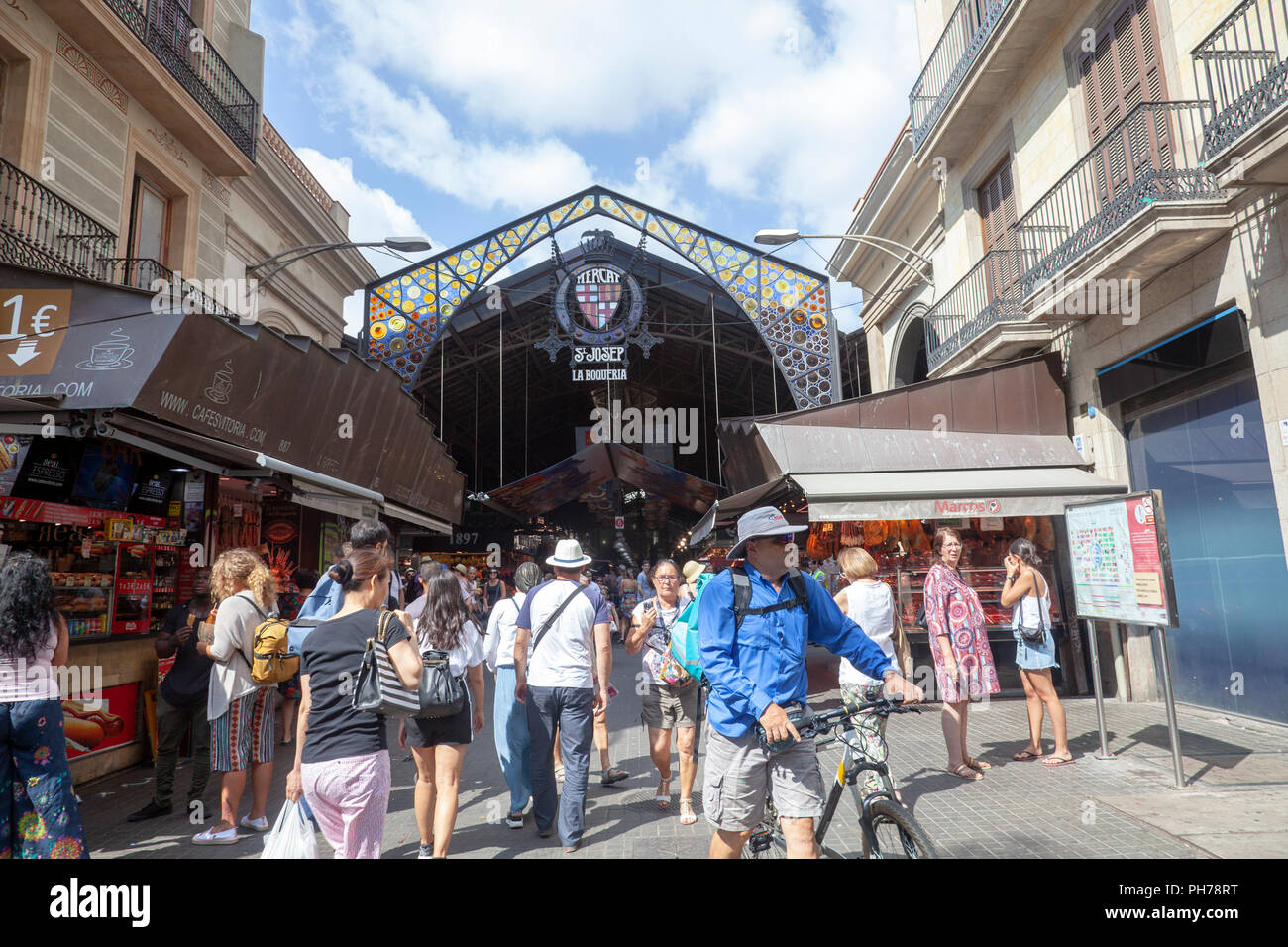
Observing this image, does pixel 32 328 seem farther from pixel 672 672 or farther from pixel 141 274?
pixel 672 672

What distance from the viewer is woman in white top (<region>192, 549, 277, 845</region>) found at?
5094 millimetres

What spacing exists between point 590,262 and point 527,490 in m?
5.77

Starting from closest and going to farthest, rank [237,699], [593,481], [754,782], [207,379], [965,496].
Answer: [754,782] → [237,699] → [207,379] → [965,496] → [593,481]

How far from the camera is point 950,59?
1320 centimetres

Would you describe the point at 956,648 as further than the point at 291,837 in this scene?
Yes

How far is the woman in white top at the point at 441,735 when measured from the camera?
442 centimetres

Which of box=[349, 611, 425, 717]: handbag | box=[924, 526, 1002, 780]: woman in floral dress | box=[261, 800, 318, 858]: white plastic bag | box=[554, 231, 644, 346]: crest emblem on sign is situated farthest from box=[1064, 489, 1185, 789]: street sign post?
box=[554, 231, 644, 346]: crest emblem on sign

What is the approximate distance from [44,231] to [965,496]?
11161 millimetres

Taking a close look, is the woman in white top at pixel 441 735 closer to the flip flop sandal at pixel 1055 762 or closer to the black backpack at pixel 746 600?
the black backpack at pixel 746 600

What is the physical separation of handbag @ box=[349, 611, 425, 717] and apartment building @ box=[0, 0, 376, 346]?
7.30m

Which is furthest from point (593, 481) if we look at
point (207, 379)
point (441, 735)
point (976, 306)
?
point (441, 735)

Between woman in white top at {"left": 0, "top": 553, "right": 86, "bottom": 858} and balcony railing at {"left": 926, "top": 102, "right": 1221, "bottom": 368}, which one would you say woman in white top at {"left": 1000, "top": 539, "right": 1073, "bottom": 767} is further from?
woman in white top at {"left": 0, "top": 553, "right": 86, "bottom": 858}

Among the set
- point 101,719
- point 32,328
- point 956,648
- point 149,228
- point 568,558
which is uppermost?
point 149,228

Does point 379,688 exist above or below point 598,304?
below
